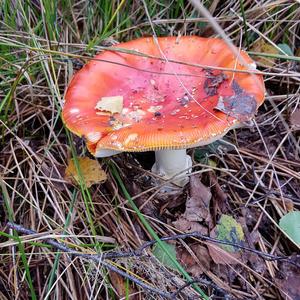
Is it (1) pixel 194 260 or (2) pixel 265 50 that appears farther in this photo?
(2) pixel 265 50

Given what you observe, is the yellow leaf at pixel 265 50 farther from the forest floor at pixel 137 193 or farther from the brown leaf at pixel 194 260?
the brown leaf at pixel 194 260

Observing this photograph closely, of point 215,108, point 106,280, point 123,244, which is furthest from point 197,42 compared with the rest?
point 106,280

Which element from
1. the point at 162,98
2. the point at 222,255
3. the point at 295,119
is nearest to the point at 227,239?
the point at 222,255

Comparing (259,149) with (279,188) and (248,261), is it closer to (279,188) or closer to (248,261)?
(279,188)

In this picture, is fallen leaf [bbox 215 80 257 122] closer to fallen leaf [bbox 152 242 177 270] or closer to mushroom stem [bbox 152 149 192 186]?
mushroom stem [bbox 152 149 192 186]

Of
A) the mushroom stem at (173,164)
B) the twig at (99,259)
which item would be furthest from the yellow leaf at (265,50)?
the twig at (99,259)

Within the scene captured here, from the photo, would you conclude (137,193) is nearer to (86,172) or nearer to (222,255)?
(86,172)
